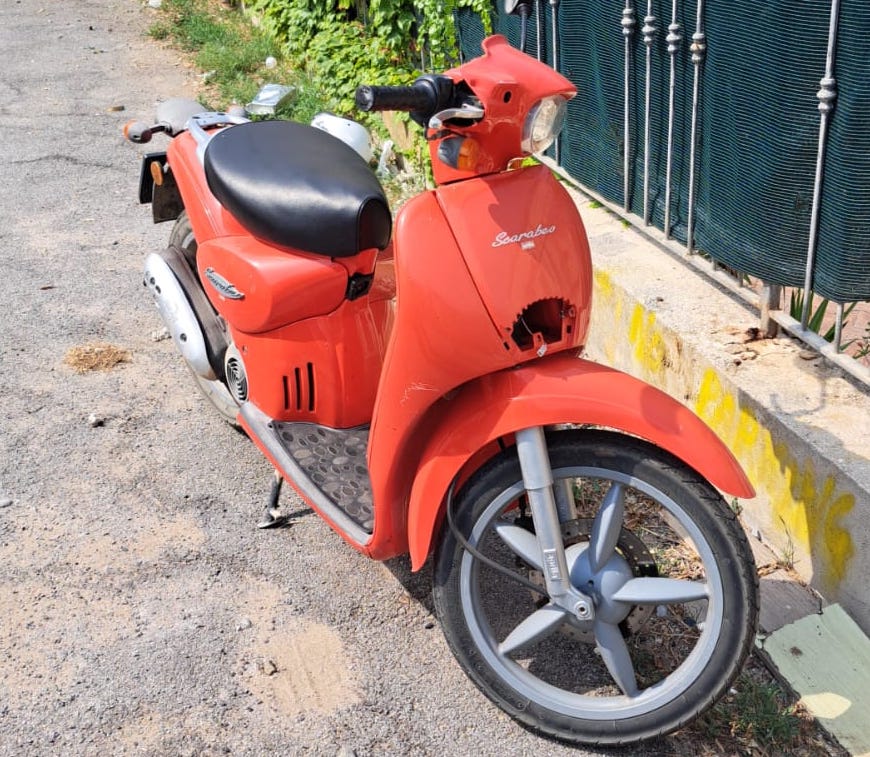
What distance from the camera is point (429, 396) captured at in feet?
8.10

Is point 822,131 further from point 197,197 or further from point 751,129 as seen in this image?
point 197,197

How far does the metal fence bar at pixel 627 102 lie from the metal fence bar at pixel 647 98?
51 millimetres

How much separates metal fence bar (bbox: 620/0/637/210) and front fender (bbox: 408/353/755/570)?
1.74m

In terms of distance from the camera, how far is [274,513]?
334 cm

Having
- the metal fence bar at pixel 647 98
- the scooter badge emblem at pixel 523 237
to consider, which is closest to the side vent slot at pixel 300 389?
the scooter badge emblem at pixel 523 237

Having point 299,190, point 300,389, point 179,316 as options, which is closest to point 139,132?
point 179,316

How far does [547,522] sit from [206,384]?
5.81 ft

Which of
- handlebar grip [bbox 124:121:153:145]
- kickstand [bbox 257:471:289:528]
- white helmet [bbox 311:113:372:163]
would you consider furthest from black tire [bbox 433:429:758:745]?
handlebar grip [bbox 124:121:153:145]

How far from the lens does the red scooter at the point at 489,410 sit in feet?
7.54

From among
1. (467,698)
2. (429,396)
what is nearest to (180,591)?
(467,698)

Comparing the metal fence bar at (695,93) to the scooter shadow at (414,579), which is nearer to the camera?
the scooter shadow at (414,579)

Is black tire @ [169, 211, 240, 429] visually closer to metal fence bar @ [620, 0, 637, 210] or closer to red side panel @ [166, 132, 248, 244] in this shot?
red side panel @ [166, 132, 248, 244]

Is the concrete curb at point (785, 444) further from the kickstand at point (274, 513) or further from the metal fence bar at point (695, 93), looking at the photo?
the kickstand at point (274, 513)

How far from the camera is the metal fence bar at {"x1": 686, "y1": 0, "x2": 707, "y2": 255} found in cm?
330
